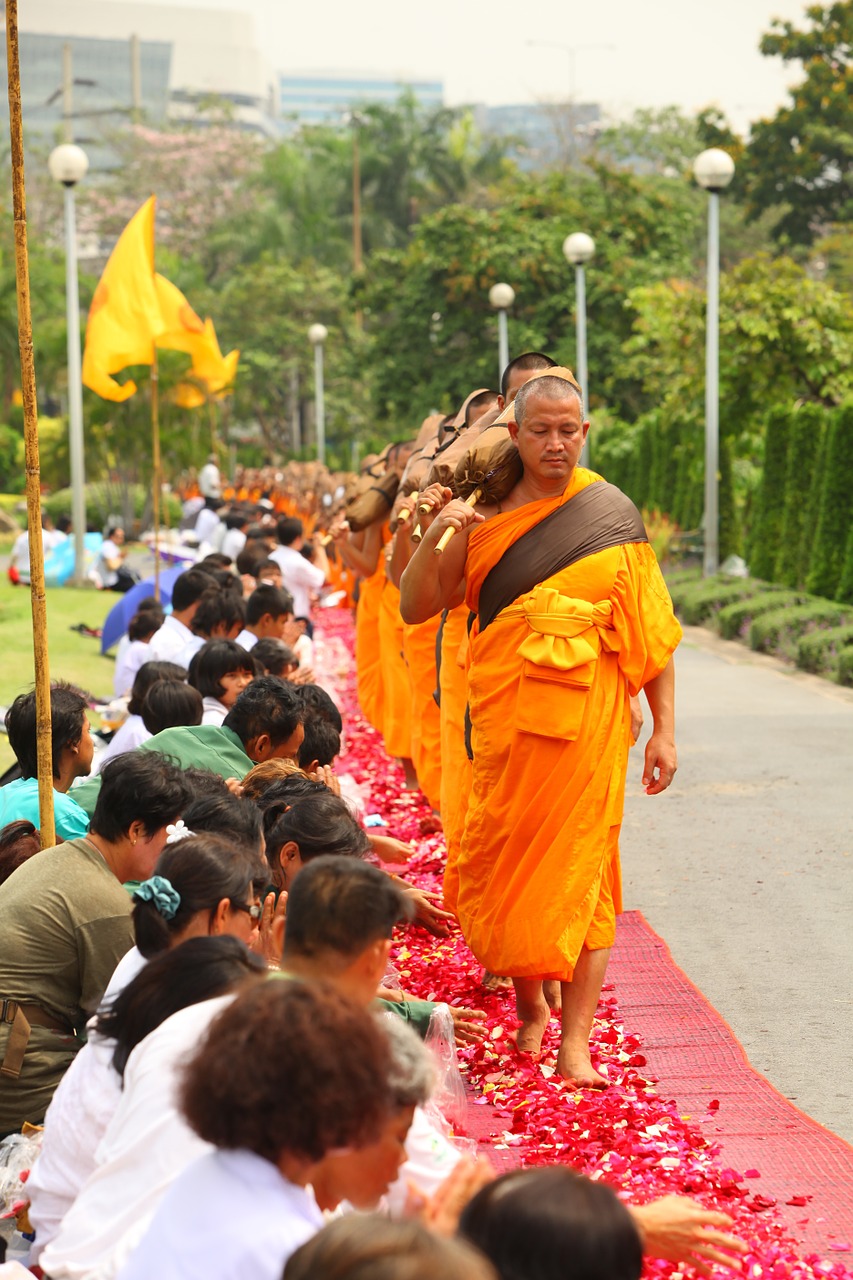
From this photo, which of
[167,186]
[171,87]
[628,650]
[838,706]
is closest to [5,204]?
[167,186]

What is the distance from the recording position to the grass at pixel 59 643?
14.1m

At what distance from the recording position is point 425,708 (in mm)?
8633

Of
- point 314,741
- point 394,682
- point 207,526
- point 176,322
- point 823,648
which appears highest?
point 176,322

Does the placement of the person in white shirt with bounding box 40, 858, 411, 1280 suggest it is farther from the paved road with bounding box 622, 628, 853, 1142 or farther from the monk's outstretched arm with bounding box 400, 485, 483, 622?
the paved road with bounding box 622, 628, 853, 1142

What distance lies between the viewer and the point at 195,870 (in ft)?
12.7

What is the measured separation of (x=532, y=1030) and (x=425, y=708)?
3272mm

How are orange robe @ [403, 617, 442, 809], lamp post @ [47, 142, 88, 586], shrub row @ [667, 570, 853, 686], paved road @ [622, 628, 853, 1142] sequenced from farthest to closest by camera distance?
1. lamp post @ [47, 142, 88, 586]
2. shrub row @ [667, 570, 853, 686]
3. orange robe @ [403, 617, 442, 809]
4. paved road @ [622, 628, 853, 1142]

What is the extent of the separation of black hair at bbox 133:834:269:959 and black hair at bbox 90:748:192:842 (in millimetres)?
644

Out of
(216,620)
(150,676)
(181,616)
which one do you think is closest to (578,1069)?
(150,676)

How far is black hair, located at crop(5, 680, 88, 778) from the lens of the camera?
19.0 ft

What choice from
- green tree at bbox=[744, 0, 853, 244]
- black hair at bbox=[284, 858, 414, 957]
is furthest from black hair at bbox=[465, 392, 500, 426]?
green tree at bbox=[744, 0, 853, 244]

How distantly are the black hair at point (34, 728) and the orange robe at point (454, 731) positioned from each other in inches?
55.8

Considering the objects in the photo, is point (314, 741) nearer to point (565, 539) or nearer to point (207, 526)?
point (565, 539)

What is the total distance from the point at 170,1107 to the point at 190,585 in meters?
6.58
